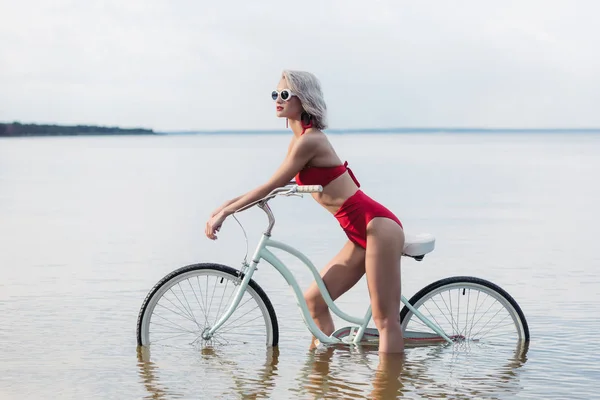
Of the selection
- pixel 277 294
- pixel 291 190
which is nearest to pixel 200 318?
pixel 277 294

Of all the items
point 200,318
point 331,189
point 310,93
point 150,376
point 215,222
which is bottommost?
point 150,376

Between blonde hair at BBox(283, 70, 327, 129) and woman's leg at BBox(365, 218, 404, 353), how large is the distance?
0.75m

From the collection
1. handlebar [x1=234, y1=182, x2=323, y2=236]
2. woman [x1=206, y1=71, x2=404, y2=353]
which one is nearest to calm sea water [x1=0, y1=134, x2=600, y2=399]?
woman [x1=206, y1=71, x2=404, y2=353]

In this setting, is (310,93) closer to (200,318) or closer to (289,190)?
(289,190)

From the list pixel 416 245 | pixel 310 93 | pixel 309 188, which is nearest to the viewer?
pixel 309 188

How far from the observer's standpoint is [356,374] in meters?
6.77

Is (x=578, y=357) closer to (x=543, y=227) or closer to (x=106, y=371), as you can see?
(x=106, y=371)

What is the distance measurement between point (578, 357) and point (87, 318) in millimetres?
4088

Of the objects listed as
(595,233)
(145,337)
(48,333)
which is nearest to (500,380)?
(145,337)

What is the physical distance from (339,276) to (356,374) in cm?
65

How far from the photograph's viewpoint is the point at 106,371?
22.6 feet

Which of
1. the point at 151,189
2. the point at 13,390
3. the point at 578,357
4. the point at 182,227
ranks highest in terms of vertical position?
the point at 151,189

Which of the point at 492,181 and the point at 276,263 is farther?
the point at 492,181

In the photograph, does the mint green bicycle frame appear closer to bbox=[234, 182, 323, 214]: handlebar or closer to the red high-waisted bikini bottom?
bbox=[234, 182, 323, 214]: handlebar
